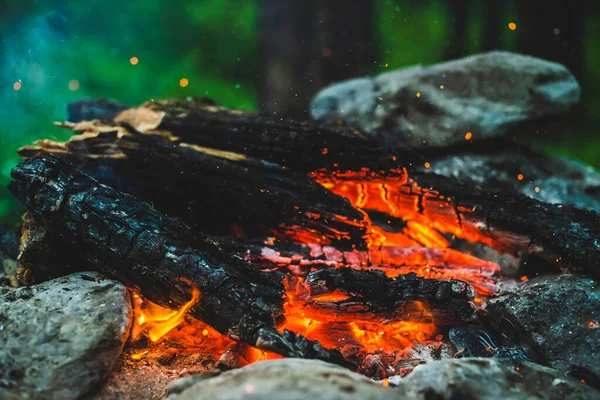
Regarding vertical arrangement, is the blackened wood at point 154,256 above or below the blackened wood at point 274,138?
below

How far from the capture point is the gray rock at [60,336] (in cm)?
197

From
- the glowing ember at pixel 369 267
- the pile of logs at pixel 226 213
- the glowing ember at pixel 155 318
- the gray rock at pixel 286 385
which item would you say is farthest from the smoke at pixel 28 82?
the gray rock at pixel 286 385

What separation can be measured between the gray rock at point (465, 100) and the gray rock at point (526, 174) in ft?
0.99

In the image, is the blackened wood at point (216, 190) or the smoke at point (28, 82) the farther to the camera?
the smoke at point (28, 82)

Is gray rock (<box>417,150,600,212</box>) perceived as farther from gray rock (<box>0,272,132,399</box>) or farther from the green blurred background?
gray rock (<box>0,272,132,399</box>)

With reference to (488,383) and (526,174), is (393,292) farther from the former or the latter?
(526,174)

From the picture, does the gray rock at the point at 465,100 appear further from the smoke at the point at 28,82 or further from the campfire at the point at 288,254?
the smoke at the point at 28,82

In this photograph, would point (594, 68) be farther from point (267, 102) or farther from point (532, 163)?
point (267, 102)

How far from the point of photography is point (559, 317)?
270cm

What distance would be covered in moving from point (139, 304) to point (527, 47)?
9.19m

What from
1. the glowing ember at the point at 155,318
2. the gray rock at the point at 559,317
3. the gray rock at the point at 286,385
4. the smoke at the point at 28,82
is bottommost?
the gray rock at the point at 559,317

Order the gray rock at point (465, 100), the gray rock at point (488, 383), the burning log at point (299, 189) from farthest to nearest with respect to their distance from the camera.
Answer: the gray rock at point (465, 100), the burning log at point (299, 189), the gray rock at point (488, 383)

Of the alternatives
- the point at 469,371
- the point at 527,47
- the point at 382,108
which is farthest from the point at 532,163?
the point at 527,47

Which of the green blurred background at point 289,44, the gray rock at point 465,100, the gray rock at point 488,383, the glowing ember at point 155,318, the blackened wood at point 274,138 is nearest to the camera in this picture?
the gray rock at point 488,383
